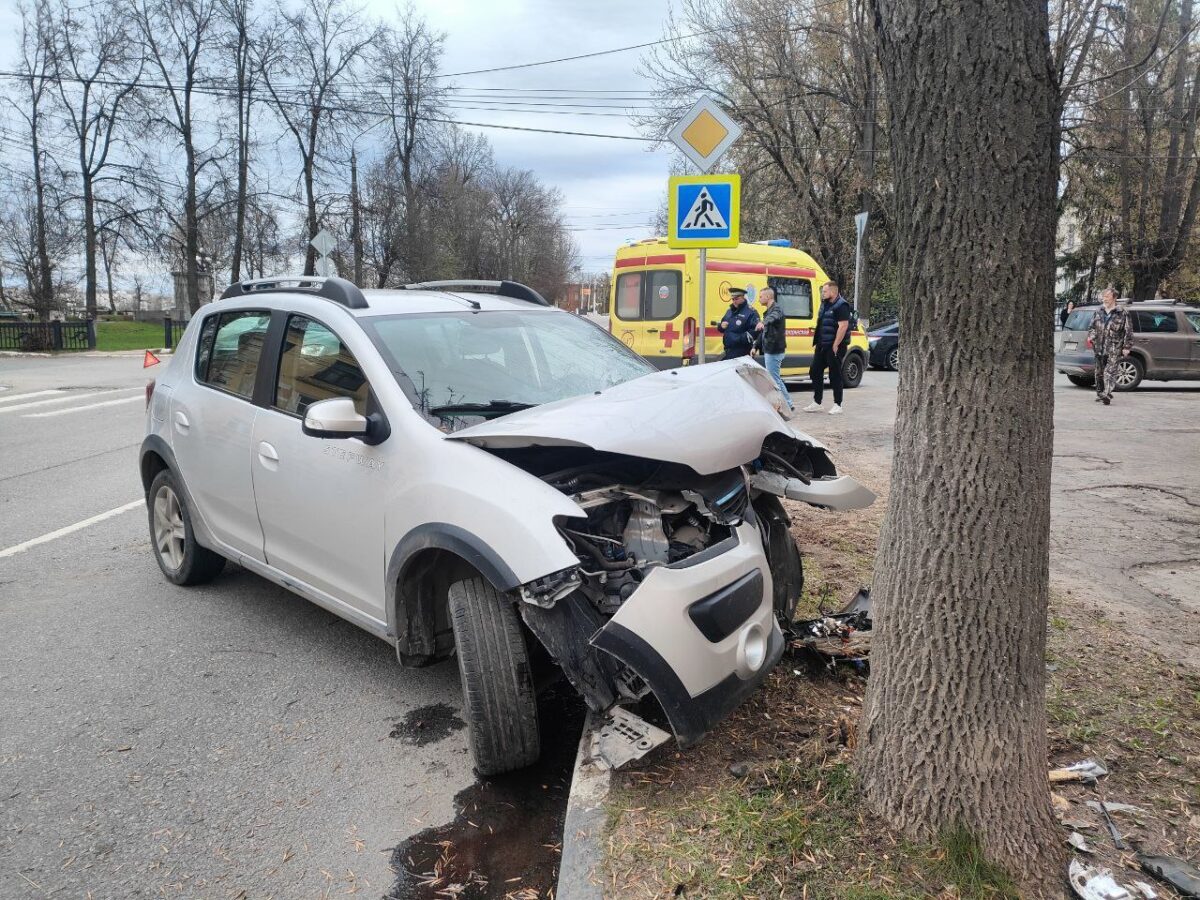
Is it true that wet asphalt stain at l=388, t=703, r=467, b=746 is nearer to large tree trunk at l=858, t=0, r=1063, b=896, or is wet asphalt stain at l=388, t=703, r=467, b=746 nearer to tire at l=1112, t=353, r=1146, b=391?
large tree trunk at l=858, t=0, r=1063, b=896

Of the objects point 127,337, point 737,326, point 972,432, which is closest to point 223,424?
point 972,432

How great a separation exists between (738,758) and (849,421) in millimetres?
9258

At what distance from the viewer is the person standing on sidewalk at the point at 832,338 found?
38.9 ft

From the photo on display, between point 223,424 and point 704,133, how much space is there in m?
4.65

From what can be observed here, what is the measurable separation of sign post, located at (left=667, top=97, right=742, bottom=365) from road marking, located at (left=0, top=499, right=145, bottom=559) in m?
4.96

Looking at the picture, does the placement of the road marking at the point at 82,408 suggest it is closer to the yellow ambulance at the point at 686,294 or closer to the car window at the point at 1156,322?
the yellow ambulance at the point at 686,294

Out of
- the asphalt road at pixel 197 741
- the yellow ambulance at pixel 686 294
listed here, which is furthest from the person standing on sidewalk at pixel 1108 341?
the asphalt road at pixel 197 741

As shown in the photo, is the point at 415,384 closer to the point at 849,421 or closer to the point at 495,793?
the point at 495,793

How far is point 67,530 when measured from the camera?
20.5 feet

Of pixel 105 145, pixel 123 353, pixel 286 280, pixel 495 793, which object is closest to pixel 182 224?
pixel 105 145

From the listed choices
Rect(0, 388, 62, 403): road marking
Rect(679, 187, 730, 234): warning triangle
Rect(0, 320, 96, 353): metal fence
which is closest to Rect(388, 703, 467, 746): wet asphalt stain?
Rect(679, 187, 730, 234): warning triangle

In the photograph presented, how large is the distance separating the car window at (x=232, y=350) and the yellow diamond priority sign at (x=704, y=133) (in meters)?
3.99

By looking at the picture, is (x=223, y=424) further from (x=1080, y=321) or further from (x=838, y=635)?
(x=1080, y=321)

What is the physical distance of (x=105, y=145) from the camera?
31047 millimetres
